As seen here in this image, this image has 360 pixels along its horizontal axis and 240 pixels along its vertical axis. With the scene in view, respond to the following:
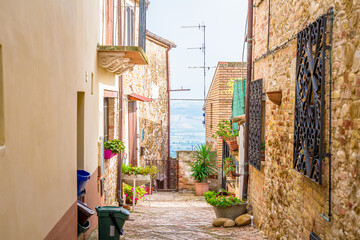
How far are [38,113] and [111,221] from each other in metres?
3.15

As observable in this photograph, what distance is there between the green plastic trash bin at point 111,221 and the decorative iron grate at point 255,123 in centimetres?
314

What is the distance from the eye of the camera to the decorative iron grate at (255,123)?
836 cm

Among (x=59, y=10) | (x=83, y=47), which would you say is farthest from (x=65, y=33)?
(x=83, y=47)

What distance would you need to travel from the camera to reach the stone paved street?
7.57 m

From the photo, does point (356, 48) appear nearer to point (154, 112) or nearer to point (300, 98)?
point (300, 98)

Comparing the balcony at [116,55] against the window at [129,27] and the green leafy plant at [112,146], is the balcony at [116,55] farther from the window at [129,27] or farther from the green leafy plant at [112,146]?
the window at [129,27]

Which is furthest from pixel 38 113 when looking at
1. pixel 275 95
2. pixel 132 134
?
→ pixel 132 134

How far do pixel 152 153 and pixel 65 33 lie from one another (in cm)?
1355

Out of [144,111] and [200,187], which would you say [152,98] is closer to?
[144,111]

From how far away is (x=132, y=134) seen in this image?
562 inches

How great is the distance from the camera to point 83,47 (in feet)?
21.4

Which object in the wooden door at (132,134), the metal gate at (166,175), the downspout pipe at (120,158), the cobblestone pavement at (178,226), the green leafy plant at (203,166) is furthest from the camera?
the metal gate at (166,175)

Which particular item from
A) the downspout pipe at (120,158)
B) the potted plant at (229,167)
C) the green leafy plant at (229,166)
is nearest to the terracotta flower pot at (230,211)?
the potted plant at (229,167)

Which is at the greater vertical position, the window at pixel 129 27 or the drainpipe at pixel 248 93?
the window at pixel 129 27
